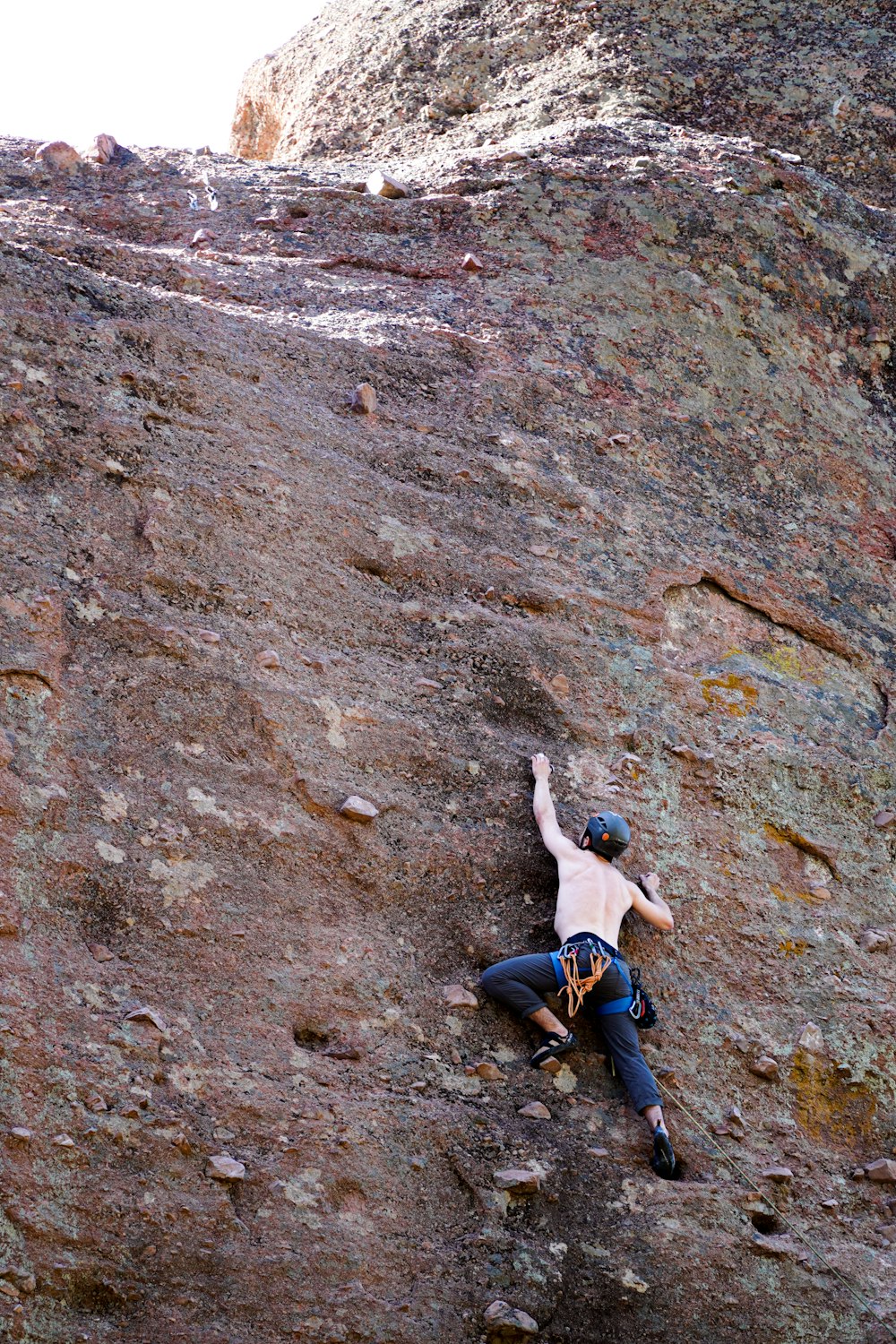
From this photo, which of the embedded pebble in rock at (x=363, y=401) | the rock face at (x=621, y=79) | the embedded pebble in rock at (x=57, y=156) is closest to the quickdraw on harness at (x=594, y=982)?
the embedded pebble in rock at (x=363, y=401)

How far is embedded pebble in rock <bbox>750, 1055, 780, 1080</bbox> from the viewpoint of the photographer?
4.71 metres

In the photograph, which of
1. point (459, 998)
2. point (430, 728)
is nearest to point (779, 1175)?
point (459, 998)

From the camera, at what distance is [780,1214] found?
436 centimetres

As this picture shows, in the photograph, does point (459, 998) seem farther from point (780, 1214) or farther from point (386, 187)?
point (386, 187)

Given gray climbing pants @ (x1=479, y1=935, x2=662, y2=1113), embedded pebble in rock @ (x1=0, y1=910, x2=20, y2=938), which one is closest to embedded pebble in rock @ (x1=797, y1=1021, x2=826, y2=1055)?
gray climbing pants @ (x1=479, y1=935, x2=662, y2=1113)

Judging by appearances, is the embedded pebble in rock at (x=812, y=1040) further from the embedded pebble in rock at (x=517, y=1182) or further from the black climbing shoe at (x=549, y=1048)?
the embedded pebble in rock at (x=517, y=1182)

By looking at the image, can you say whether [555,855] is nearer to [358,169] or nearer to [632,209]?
[632,209]

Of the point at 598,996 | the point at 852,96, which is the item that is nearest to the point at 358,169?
the point at 852,96

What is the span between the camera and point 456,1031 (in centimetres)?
443

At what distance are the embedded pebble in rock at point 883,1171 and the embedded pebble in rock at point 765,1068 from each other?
468 millimetres

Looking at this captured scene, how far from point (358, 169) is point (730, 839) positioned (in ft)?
16.4

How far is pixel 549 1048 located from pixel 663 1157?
531 millimetres

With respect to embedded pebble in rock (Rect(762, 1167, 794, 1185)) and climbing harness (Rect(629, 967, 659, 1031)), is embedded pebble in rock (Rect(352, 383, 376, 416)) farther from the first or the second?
embedded pebble in rock (Rect(762, 1167, 794, 1185))

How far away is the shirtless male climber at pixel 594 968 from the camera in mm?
4426
